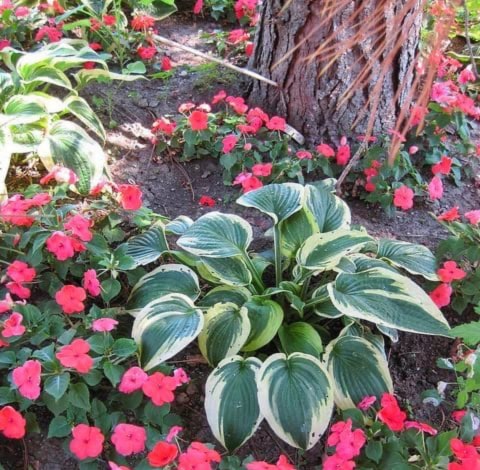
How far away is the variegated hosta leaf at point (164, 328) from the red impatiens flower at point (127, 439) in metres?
0.21

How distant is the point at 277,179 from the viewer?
2.21m

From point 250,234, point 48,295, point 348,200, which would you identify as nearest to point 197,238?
point 250,234

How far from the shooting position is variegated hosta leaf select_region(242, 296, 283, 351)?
1632mm

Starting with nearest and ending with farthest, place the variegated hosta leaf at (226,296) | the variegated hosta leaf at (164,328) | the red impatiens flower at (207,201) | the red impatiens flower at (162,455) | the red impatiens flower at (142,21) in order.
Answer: the red impatiens flower at (162,455) → the variegated hosta leaf at (164,328) → the variegated hosta leaf at (226,296) → the red impatiens flower at (207,201) → the red impatiens flower at (142,21)

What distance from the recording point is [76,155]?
206cm

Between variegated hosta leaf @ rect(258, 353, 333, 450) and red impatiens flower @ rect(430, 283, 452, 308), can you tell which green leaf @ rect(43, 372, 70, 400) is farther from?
red impatiens flower @ rect(430, 283, 452, 308)

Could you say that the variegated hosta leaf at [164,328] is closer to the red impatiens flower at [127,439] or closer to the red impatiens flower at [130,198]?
the red impatiens flower at [127,439]

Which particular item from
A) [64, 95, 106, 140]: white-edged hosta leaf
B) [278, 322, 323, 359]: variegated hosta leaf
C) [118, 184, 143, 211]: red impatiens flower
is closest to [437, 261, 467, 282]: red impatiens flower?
[278, 322, 323, 359]: variegated hosta leaf

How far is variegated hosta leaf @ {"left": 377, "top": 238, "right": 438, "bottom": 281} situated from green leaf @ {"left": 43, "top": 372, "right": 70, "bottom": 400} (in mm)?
989

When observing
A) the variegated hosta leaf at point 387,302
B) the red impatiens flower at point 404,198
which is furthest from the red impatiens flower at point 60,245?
the red impatiens flower at point 404,198

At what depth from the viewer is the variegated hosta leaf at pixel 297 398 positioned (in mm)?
1456

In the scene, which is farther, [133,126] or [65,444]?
[133,126]

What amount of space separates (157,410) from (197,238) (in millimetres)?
505

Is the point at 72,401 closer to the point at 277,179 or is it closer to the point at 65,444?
the point at 65,444
